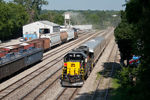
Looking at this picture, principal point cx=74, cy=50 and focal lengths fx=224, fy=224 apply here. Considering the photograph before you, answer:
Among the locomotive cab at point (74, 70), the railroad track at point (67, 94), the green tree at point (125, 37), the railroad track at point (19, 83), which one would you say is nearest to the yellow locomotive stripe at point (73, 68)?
the locomotive cab at point (74, 70)

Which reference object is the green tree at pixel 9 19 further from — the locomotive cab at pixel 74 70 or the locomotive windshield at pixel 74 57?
the locomotive cab at pixel 74 70

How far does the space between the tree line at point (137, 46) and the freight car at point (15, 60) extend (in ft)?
36.5

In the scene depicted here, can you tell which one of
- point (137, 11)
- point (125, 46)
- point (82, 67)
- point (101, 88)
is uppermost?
point (137, 11)

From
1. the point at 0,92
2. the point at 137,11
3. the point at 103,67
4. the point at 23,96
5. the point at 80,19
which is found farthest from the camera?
the point at 80,19

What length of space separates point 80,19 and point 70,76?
145468 millimetres

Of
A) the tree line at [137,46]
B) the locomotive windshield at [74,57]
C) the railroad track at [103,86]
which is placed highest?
the tree line at [137,46]

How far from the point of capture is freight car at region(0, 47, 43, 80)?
2151cm

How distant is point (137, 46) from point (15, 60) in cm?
1435

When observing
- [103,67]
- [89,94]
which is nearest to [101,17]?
[103,67]

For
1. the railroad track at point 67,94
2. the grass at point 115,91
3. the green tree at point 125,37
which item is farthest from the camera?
the green tree at point 125,37

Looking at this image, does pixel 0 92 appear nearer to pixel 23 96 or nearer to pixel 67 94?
pixel 23 96

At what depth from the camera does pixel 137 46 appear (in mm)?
13812

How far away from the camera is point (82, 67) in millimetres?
20109

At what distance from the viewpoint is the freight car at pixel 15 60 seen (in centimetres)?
2151
